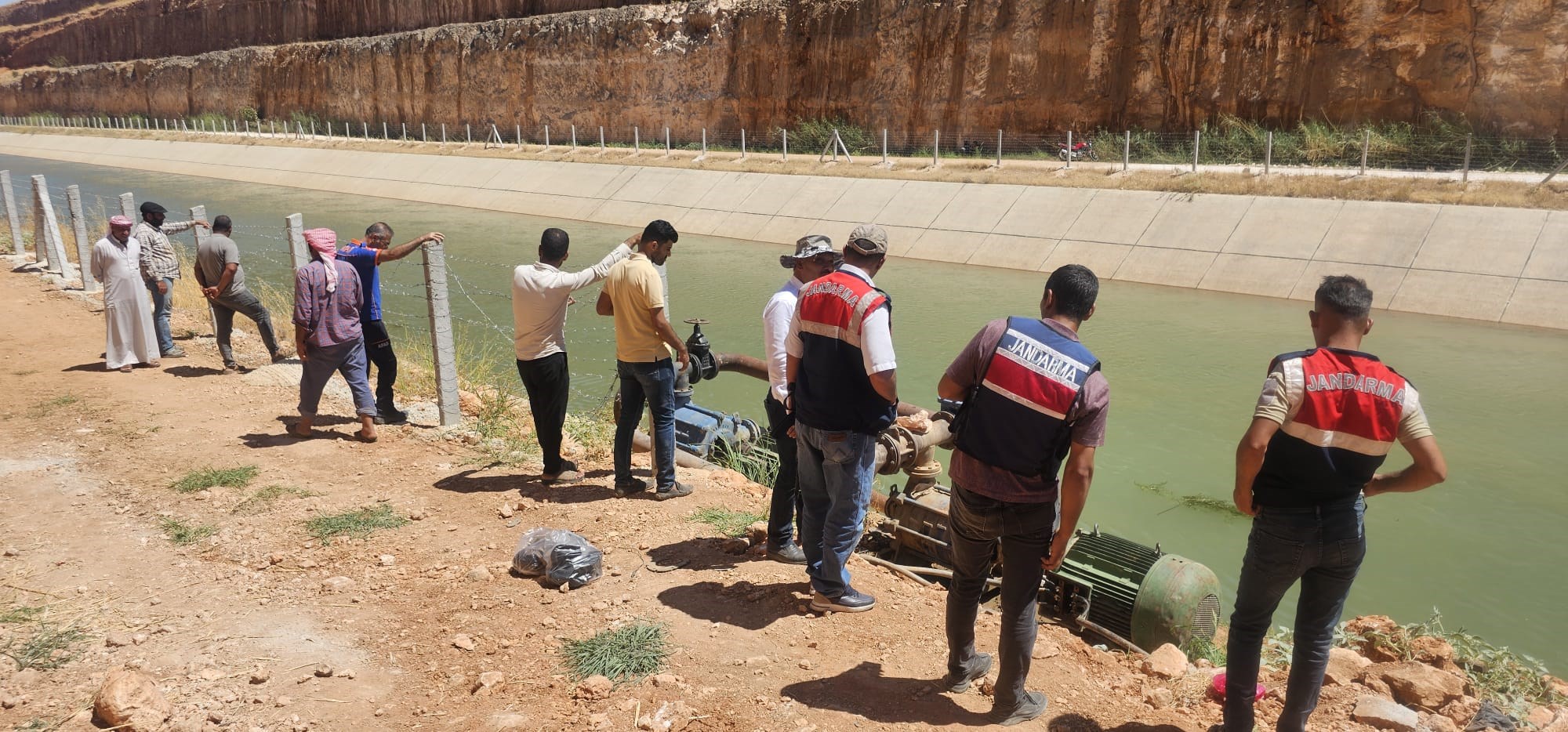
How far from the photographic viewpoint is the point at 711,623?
4875 mm

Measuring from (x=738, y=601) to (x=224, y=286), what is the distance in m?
7.57

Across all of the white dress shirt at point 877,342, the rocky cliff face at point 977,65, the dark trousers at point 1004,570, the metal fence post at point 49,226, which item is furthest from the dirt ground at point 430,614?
the rocky cliff face at point 977,65

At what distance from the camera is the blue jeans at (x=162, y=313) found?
34.8ft

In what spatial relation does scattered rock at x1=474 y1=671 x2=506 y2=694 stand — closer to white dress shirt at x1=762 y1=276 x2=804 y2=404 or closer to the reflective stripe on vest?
white dress shirt at x1=762 y1=276 x2=804 y2=404

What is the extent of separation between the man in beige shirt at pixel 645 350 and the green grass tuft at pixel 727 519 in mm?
353

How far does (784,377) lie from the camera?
5191 millimetres

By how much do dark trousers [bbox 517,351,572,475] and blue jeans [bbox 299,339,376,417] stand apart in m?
1.90

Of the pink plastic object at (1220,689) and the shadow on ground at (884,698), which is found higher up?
the shadow on ground at (884,698)

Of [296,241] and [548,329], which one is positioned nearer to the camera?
[548,329]

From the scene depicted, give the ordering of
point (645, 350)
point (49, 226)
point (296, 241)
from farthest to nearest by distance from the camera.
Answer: point (49, 226), point (296, 241), point (645, 350)

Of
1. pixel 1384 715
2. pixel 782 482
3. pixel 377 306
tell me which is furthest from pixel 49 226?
pixel 1384 715

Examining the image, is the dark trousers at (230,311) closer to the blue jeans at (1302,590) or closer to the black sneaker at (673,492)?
the black sneaker at (673,492)

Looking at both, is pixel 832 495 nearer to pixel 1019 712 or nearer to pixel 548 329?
pixel 1019 712

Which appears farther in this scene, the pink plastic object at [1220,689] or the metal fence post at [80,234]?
the metal fence post at [80,234]
